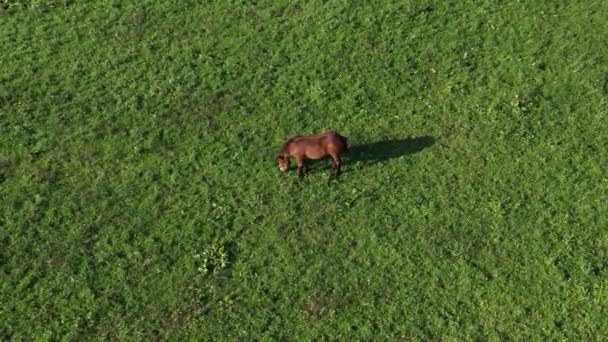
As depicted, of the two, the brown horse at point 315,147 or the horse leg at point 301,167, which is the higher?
the brown horse at point 315,147

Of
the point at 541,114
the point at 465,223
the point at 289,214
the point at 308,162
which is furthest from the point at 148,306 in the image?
the point at 541,114

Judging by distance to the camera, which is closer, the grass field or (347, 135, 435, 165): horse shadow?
the grass field

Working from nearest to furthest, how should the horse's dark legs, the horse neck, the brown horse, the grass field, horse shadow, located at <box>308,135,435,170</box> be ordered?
the grass field
the brown horse
the horse's dark legs
the horse neck
horse shadow, located at <box>308,135,435,170</box>

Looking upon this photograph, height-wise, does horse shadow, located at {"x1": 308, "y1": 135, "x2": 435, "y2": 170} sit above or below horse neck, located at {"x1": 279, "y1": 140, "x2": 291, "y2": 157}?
below

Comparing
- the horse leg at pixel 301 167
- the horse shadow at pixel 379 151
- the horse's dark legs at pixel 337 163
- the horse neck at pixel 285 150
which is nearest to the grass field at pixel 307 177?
the horse shadow at pixel 379 151

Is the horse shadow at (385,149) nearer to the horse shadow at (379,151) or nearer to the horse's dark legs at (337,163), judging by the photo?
the horse shadow at (379,151)

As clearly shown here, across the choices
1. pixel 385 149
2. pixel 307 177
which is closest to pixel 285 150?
pixel 307 177

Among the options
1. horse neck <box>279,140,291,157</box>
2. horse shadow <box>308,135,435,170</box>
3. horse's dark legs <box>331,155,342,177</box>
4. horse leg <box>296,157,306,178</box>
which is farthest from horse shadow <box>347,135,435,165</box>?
horse neck <box>279,140,291,157</box>

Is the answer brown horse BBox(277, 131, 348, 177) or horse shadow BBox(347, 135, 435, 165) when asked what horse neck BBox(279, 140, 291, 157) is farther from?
horse shadow BBox(347, 135, 435, 165)
